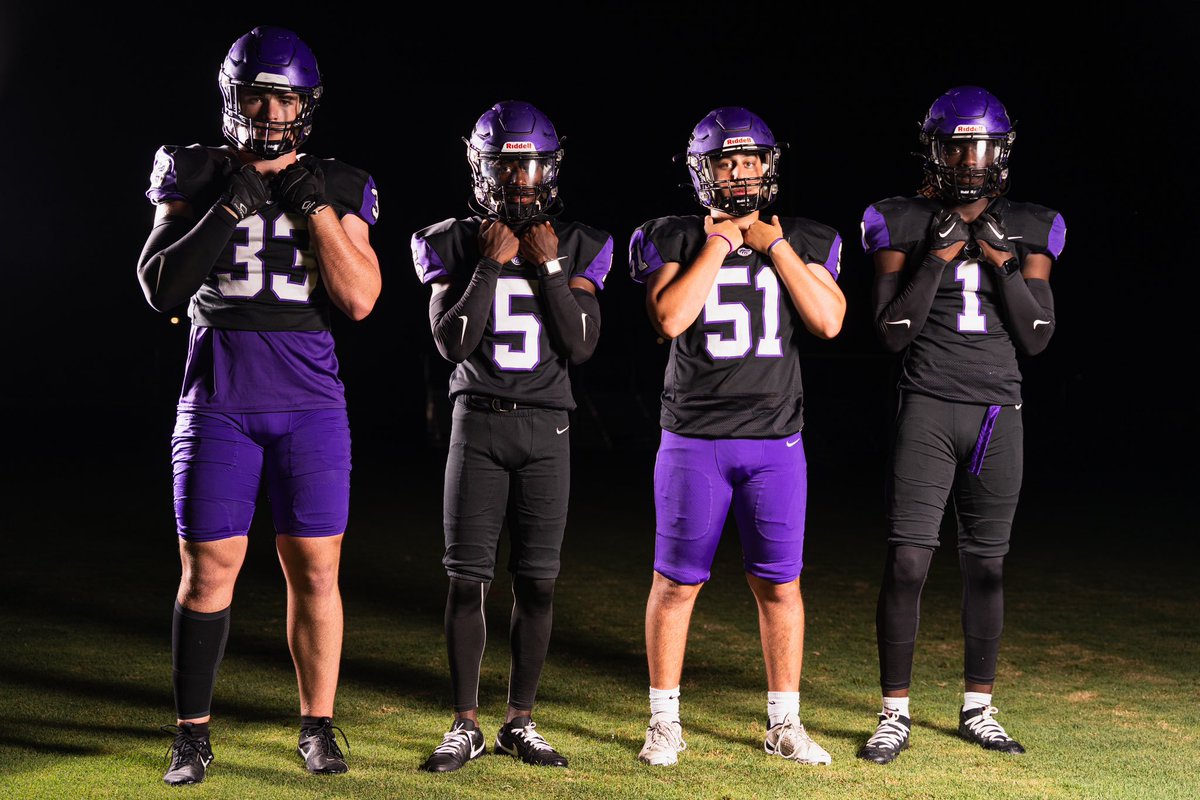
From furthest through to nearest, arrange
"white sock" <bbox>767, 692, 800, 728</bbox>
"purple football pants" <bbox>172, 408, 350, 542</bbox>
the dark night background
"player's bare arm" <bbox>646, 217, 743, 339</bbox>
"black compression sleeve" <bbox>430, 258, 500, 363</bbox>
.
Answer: the dark night background < "white sock" <bbox>767, 692, 800, 728</bbox> < "player's bare arm" <bbox>646, 217, 743, 339</bbox> < "black compression sleeve" <bbox>430, 258, 500, 363</bbox> < "purple football pants" <bbox>172, 408, 350, 542</bbox>

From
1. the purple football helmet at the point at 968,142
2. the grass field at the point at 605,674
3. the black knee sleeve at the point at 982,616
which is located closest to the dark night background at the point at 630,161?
the grass field at the point at 605,674

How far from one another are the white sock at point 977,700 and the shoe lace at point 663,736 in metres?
0.94

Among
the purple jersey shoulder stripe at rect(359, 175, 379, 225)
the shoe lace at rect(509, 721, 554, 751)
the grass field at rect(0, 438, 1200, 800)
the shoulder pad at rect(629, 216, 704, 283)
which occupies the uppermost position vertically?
the purple jersey shoulder stripe at rect(359, 175, 379, 225)

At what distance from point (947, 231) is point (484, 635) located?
1.79m

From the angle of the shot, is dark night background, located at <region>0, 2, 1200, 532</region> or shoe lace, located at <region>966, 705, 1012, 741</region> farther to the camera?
dark night background, located at <region>0, 2, 1200, 532</region>

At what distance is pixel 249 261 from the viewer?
320 cm

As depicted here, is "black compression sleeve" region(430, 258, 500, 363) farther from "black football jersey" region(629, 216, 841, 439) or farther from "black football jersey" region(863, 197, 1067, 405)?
"black football jersey" region(863, 197, 1067, 405)

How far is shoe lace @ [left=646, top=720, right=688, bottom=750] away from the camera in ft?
11.2

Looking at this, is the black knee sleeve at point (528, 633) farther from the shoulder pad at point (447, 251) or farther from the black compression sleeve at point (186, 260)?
the black compression sleeve at point (186, 260)

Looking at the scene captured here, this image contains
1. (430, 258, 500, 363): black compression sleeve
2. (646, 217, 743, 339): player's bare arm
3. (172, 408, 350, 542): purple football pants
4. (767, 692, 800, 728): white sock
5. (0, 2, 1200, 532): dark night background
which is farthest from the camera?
(0, 2, 1200, 532): dark night background

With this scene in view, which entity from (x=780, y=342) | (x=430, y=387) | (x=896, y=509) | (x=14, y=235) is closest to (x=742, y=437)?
(x=780, y=342)

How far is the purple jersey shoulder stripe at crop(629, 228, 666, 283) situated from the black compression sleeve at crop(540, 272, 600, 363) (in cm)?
20

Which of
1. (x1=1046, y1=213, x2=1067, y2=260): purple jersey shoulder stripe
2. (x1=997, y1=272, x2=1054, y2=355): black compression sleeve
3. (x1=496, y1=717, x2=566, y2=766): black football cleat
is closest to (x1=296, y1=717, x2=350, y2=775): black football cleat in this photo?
(x1=496, y1=717, x2=566, y2=766): black football cleat

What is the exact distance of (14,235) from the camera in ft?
61.7
